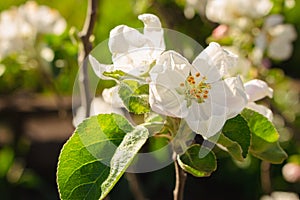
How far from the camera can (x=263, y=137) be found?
1.11m

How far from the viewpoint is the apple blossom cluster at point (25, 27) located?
213 cm

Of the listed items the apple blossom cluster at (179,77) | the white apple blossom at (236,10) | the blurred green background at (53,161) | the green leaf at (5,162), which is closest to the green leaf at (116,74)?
the apple blossom cluster at (179,77)

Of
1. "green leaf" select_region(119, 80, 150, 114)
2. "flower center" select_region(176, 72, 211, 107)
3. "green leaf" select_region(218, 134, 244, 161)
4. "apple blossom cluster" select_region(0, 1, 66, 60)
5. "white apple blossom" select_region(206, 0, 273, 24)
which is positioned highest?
"flower center" select_region(176, 72, 211, 107)

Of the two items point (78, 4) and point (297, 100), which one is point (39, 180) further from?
point (78, 4)

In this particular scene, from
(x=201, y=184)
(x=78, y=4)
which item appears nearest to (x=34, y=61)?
(x=201, y=184)

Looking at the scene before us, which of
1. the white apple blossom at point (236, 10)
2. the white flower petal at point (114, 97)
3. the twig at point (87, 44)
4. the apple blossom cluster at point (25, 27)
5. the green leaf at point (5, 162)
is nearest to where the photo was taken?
the white flower petal at point (114, 97)

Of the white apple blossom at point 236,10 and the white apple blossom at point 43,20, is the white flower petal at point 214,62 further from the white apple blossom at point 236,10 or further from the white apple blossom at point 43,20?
the white apple blossom at point 43,20

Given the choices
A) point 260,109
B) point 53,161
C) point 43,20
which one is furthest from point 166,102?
point 53,161

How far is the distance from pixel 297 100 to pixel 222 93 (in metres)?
2.57

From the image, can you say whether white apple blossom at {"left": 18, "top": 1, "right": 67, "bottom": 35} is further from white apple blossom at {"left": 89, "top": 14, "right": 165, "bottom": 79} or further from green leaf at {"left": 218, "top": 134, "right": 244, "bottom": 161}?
green leaf at {"left": 218, "top": 134, "right": 244, "bottom": 161}

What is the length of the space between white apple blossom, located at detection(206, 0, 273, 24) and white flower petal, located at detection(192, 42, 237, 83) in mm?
943

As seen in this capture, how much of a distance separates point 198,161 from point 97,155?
0.46ft

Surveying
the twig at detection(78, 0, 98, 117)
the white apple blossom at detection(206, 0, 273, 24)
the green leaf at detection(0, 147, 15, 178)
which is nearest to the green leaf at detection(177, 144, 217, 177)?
the twig at detection(78, 0, 98, 117)

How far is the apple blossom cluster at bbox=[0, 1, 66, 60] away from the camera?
2.13 metres
